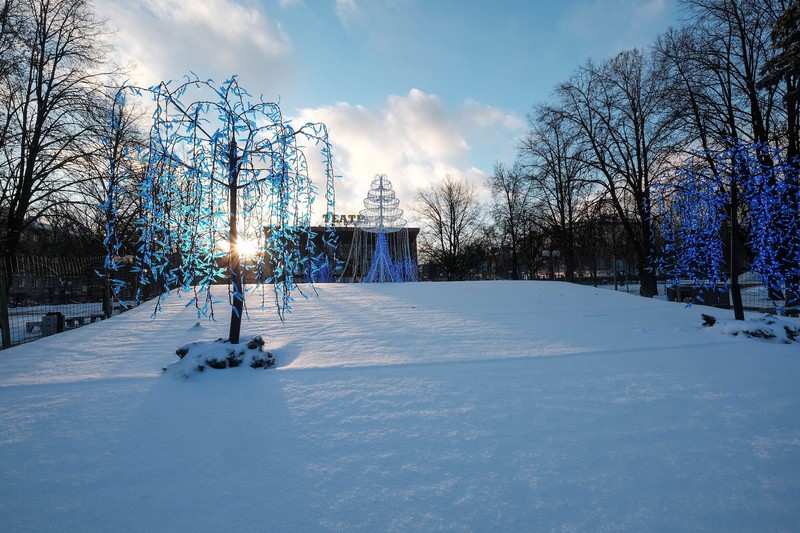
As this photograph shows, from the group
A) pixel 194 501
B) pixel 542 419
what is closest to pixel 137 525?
pixel 194 501

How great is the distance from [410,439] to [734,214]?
6.60 m

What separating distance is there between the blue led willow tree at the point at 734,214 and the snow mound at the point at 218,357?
274 inches

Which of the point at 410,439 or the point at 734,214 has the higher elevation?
the point at 734,214

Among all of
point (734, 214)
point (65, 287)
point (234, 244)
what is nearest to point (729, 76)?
point (734, 214)

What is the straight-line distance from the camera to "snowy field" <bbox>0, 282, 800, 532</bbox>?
1596 mm

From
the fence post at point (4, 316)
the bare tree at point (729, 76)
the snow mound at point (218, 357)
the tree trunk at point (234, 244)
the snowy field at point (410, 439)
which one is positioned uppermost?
the bare tree at point (729, 76)

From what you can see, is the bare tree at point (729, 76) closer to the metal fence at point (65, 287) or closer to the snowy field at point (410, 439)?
the snowy field at point (410, 439)

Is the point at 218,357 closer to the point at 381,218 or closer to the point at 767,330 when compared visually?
the point at 767,330

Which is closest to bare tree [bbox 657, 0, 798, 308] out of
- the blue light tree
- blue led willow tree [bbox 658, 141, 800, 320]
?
blue led willow tree [bbox 658, 141, 800, 320]

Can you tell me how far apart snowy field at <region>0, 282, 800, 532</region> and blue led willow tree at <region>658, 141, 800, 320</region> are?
179 cm

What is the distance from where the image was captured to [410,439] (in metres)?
2.22

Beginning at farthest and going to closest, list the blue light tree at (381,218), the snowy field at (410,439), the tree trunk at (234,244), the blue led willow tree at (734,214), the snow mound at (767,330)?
the blue light tree at (381,218)
the blue led willow tree at (734,214)
the snow mound at (767,330)
the tree trunk at (234,244)
the snowy field at (410,439)

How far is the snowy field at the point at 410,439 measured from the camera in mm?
1596

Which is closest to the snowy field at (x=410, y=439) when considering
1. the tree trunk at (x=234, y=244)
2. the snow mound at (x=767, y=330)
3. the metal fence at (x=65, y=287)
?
the snow mound at (x=767, y=330)
